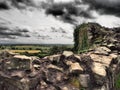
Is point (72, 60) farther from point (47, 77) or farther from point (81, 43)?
point (81, 43)

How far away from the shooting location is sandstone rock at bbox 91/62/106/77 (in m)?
28.4

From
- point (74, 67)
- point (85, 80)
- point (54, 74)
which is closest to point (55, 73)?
point (54, 74)

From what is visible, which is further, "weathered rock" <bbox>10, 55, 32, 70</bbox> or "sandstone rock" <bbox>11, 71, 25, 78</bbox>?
"weathered rock" <bbox>10, 55, 32, 70</bbox>

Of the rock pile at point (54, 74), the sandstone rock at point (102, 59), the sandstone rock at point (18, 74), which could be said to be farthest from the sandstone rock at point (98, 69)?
the sandstone rock at point (18, 74)

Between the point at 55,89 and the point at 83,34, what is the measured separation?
47578mm

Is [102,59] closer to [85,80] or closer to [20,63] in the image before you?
[85,80]

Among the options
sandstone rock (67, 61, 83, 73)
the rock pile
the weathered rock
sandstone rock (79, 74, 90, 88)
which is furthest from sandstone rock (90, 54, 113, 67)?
the weathered rock

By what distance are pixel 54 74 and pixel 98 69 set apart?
18.6 ft

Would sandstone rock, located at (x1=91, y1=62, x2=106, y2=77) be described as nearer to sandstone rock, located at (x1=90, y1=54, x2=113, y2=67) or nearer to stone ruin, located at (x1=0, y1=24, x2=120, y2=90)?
stone ruin, located at (x1=0, y1=24, x2=120, y2=90)

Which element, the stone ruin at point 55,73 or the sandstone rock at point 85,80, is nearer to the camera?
the stone ruin at point 55,73

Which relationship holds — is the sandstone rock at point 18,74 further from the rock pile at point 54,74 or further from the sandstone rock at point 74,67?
the sandstone rock at point 74,67

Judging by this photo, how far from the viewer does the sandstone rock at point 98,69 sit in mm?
28409

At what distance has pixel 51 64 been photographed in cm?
3039

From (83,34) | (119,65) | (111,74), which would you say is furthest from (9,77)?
(83,34)
